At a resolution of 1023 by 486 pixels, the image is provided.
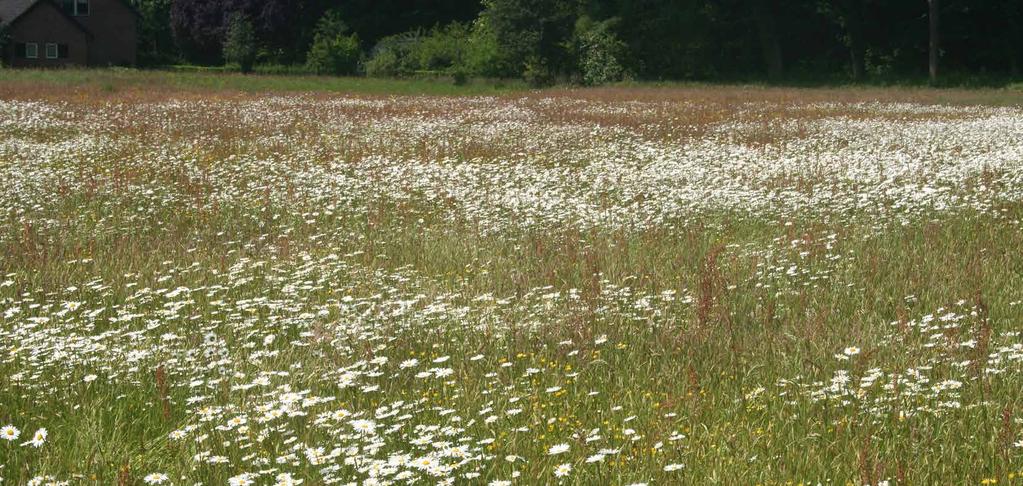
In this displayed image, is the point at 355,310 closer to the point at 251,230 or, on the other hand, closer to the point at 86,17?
the point at 251,230

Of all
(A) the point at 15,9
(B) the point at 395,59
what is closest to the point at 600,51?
(B) the point at 395,59

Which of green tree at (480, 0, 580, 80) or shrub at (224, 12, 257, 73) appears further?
shrub at (224, 12, 257, 73)

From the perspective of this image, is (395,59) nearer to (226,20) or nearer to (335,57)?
(335,57)

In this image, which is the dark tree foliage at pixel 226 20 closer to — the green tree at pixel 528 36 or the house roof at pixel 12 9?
the house roof at pixel 12 9

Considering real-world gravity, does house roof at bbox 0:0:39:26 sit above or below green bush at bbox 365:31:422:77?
above

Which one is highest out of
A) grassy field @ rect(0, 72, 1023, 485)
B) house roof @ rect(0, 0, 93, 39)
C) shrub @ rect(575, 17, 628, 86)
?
house roof @ rect(0, 0, 93, 39)

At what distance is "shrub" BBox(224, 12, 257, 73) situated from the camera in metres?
69.8

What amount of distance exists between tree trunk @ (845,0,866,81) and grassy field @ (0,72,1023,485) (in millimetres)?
39140

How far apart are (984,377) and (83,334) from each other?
468 cm

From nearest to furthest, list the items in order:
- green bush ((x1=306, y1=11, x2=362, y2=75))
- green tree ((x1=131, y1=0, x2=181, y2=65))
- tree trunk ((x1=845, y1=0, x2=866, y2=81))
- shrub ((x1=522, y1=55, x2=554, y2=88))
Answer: shrub ((x1=522, y1=55, x2=554, y2=88)) < tree trunk ((x1=845, y1=0, x2=866, y2=81)) < green bush ((x1=306, y1=11, x2=362, y2=75)) < green tree ((x1=131, y1=0, x2=181, y2=65))

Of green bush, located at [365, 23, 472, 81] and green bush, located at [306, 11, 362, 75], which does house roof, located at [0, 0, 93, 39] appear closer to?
green bush, located at [306, 11, 362, 75]

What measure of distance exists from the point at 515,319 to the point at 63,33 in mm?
72285

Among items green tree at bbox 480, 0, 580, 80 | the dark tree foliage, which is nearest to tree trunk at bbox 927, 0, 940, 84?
green tree at bbox 480, 0, 580, 80

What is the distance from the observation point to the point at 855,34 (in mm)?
52750
